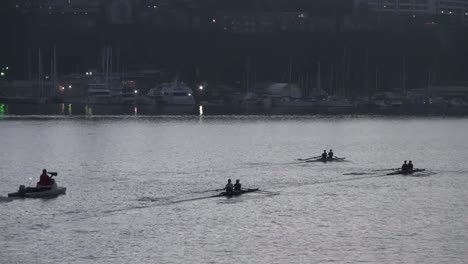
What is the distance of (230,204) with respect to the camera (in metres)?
64.9

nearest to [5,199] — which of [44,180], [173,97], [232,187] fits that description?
[44,180]

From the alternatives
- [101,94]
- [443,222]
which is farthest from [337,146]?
[101,94]

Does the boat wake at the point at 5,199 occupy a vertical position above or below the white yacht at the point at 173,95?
below

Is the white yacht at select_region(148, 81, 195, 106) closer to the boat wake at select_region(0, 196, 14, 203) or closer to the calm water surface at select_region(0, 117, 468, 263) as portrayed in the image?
the calm water surface at select_region(0, 117, 468, 263)

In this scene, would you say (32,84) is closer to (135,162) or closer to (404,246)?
(135,162)

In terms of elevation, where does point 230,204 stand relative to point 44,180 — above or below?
below

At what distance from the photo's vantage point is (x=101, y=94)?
16075 cm

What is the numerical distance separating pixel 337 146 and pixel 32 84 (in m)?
69.9

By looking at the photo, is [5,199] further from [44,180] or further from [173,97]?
[173,97]

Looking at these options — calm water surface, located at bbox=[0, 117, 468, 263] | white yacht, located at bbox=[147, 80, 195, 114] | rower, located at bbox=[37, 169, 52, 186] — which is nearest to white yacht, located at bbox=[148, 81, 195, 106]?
white yacht, located at bbox=[147, 80, 195, 114]

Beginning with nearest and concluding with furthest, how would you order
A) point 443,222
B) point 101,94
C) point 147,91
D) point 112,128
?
1. point 443,222
2. point 112,128
3. point 101,94
4. point 147,91

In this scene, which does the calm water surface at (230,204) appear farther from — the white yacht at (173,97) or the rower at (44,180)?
the white yacht at (173,97)

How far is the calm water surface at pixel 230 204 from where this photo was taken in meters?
54.8

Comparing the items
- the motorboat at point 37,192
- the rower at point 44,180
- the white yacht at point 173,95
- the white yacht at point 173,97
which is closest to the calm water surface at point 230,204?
the motorboat at point 37,192
